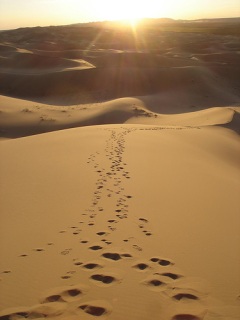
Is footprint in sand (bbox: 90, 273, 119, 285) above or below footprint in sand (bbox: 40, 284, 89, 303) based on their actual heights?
above

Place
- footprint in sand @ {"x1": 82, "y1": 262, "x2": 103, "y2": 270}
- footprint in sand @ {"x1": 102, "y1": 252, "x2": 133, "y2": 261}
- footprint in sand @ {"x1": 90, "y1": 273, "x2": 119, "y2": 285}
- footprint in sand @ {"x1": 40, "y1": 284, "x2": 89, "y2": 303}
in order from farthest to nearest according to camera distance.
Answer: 1. footprint in sand @ {"x1": 102, "y1": 252, "x2": 133, "y2": 261}
2. footprint in sand @ {"x1": 82, "y1": 262, "x2": 103, "y2": 270}
3. footprint in sand @ {"x1": 90, "y1": 273, "x2": 119, "y2": 285}
4. footprint in sand @ {"x1": 40, "y1": 284, "x2": 89, "y2": 303}

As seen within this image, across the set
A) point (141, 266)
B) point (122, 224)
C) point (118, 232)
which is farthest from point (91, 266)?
point (122, 224)

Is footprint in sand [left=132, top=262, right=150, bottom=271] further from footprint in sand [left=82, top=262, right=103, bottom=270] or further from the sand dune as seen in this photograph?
footprint in sand [left=82, top=262, right=103, bottom=270]

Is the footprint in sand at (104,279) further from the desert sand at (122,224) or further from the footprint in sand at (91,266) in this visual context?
the footprint in sand at (91,266)

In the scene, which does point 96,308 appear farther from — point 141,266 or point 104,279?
point 141,266

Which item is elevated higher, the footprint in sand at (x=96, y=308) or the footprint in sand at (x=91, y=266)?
the footprint in sand at (x=91, y=266)

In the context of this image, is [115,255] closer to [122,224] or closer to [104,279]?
[104,279]

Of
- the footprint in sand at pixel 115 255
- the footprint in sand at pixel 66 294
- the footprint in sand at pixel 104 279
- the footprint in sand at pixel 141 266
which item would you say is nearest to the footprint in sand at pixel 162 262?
the footprint in sand at pixel 141 266

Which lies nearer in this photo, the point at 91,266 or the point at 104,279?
the point at 104,279

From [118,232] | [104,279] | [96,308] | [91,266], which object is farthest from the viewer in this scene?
[118,232]

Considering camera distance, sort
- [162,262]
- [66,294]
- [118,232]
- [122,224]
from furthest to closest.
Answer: [122,224] < [118,232] < [162,262] < [66,294]

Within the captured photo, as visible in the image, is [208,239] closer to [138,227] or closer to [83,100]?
[138,227]

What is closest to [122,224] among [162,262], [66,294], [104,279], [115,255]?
[115,255]

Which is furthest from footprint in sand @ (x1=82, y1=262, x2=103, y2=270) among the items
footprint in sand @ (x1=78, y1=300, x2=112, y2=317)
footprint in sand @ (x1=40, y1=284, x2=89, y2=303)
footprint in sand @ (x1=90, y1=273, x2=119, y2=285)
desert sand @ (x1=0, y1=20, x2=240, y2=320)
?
footprint in sand @ (x1=78, y1=300, x2=112, y2=317)
